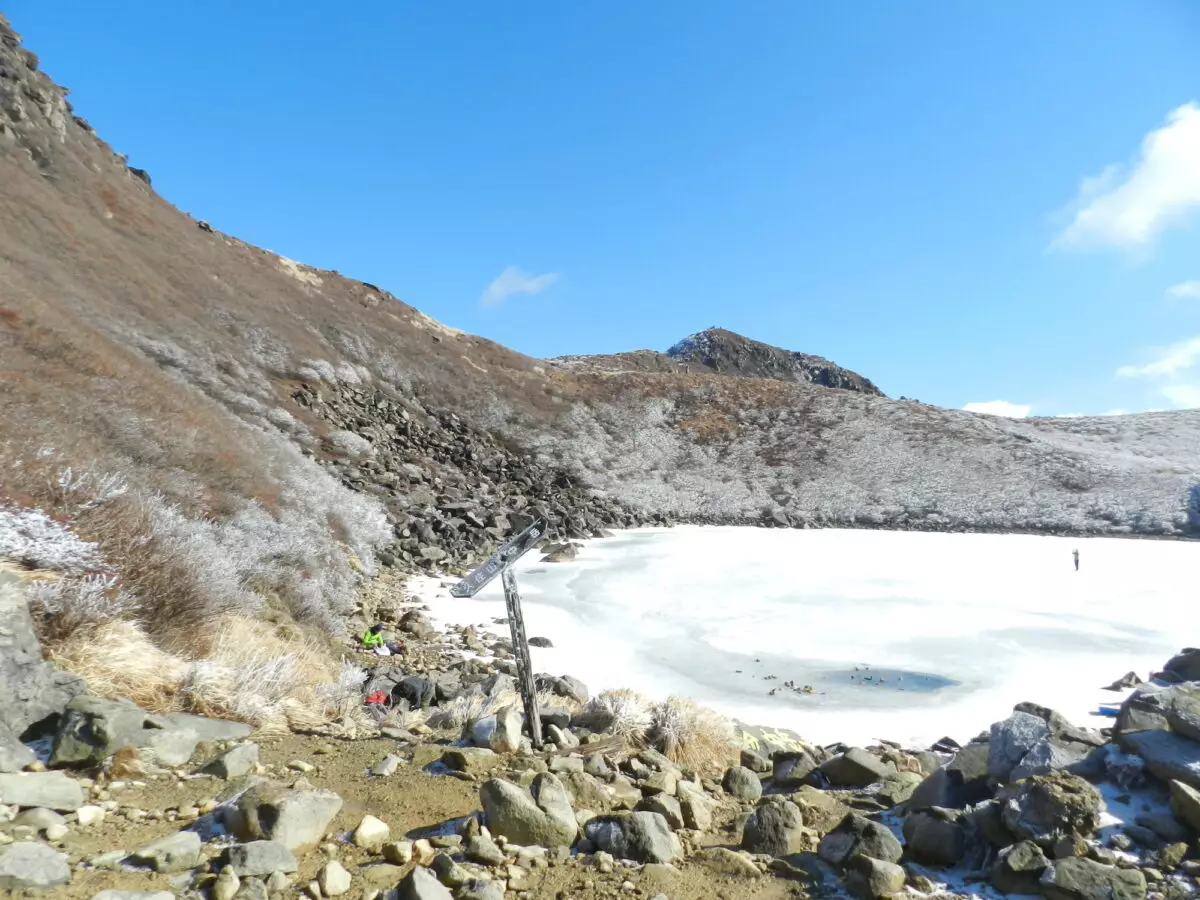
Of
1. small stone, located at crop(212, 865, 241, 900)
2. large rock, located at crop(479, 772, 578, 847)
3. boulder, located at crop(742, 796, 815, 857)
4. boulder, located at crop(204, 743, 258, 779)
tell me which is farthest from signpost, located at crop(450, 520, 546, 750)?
small stone, located at crop(212, 865, 241, 900)

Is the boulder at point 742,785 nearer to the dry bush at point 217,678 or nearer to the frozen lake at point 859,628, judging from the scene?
the dry bush at point 217,678

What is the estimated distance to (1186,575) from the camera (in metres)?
24.2

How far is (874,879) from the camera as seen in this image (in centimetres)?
443

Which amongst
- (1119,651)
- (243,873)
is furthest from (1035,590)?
(243,873)

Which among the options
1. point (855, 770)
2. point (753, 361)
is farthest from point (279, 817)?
point (753, 361)

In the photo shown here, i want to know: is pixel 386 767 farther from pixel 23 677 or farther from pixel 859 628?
pixel 859 628

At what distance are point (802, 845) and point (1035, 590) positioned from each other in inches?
814

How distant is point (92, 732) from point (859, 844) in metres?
5.61

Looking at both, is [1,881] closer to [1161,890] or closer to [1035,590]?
[1161,890]

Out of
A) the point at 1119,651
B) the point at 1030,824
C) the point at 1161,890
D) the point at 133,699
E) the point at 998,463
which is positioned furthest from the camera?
→ the point at 998,463

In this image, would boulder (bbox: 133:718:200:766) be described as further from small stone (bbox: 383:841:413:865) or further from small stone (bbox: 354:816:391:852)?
small stone (bbox: 383:841:413:865)

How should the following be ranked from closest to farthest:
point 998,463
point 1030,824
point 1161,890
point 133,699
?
point 1161,890
point 1030,824
point 133,699
point 998,463

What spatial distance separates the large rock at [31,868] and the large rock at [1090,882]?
19.0 ft

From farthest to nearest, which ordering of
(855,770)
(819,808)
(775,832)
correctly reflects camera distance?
(855,770), (819,808), (775,832)
